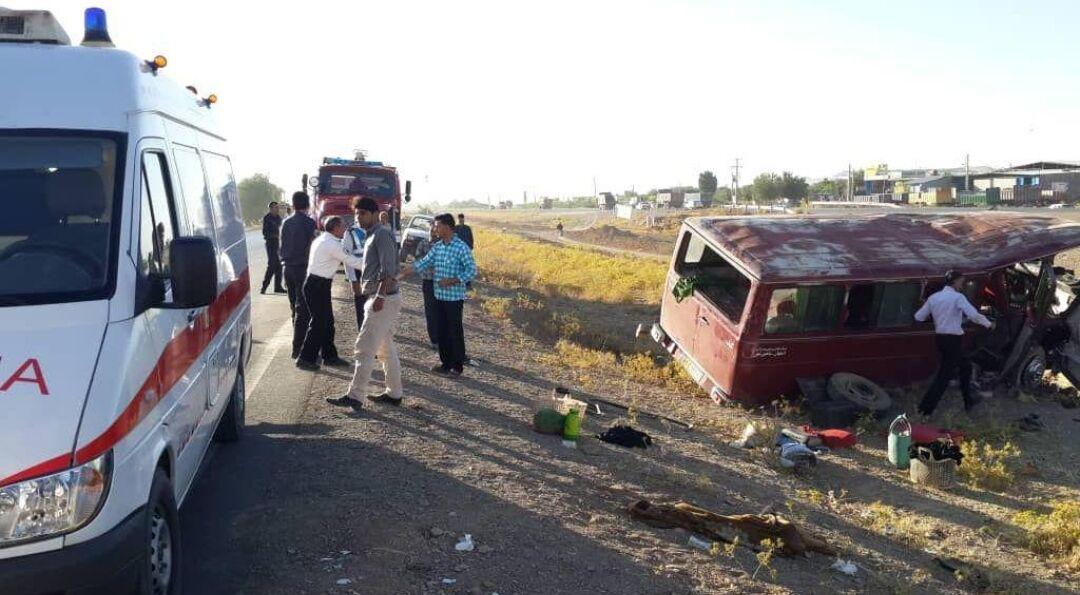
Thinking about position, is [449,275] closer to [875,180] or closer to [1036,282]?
[1036,282]

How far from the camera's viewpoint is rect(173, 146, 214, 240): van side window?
5.25 m

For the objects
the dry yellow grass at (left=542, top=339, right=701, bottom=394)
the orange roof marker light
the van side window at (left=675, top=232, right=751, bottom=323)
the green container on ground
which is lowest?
the dry yellow grass at (left=542, top=339, right=701, bottom=394)

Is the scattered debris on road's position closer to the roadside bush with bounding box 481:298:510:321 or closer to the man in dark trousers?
the roadside bush with bounding box 481:298:510:321

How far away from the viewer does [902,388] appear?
10.7m

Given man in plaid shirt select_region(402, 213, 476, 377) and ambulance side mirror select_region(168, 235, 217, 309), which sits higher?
ambulance side mirror select_region(168, 235, 217, 309)

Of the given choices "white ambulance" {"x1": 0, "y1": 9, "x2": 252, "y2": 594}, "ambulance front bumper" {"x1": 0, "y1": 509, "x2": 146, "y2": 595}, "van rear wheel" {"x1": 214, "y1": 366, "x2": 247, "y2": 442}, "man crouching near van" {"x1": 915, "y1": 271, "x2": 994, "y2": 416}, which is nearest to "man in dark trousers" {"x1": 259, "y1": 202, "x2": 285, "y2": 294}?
"van rear wheel" {"x1": 214, "y1": 366, "x2": 247, "y2": 442}

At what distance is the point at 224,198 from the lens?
7.39 metres

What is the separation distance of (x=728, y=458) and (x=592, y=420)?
1380mm

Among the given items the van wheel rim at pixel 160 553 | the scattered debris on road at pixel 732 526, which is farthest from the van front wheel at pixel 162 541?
the scattered debris on road at pixel 732 526

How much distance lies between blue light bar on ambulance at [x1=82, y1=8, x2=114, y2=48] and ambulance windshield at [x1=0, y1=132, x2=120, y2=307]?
1.14 metres

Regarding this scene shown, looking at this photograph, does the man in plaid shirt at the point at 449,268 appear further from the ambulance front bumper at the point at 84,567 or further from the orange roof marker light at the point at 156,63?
the ambulance front bumper at the point at 84,567

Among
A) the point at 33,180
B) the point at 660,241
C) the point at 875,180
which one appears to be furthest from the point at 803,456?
the point at 875,180

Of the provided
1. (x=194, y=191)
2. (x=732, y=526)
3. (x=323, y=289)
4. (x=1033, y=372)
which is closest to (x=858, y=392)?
(x=1033, y=372)

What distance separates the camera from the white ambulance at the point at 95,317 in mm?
3152
